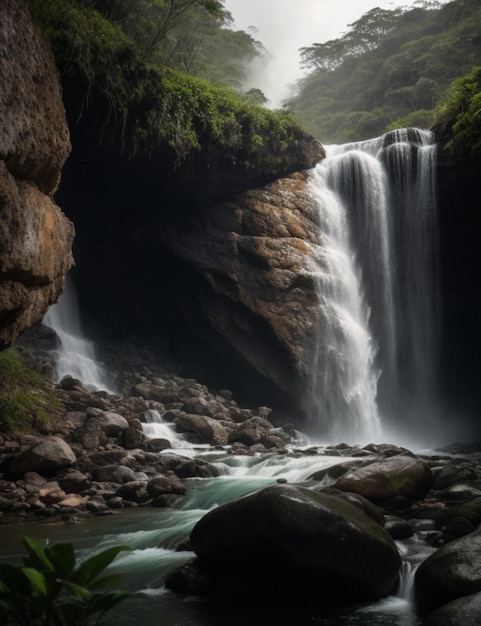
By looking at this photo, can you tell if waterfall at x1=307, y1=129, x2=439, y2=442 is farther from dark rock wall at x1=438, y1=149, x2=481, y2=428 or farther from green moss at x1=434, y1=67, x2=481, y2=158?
green moss at x1=434, y1=67, x2=481, y2=158

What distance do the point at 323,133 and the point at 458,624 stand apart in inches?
1413

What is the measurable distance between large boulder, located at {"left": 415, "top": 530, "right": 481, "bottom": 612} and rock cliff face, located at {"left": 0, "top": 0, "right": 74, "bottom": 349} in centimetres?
680

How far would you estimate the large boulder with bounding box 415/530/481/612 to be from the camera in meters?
4.18

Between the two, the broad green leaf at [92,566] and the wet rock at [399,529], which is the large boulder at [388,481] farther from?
the broad green leaf at [92,566]

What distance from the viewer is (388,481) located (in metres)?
7.59

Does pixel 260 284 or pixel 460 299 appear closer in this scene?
pixel 260 284

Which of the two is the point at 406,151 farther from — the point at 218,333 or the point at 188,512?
the point at 188,512

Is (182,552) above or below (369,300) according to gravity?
below

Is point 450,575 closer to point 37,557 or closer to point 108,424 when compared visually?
point 37,557

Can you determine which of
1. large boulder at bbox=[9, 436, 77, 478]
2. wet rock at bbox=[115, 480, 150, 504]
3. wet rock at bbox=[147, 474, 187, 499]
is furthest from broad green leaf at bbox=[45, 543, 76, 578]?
large boulder at bbox=[9, 436, 77, 478]

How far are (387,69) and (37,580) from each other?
4009cm

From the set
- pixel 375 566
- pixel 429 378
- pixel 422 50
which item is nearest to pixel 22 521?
pixel 375 566

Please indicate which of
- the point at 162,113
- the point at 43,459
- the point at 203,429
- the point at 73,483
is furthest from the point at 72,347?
the point at 73,483

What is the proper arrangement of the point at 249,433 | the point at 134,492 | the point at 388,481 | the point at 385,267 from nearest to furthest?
the point at 388,481
the point at 134,492
the point at 249,433
the point at 385,267
